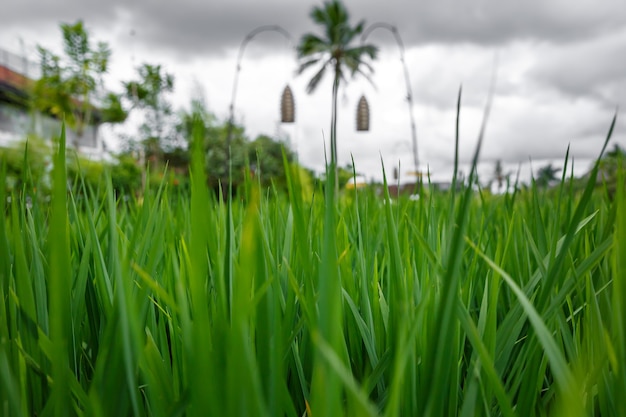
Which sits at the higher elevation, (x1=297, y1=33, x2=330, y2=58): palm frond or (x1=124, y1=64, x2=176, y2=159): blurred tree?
(x1=297, y1=33, x2=330, y2=58): palm frond

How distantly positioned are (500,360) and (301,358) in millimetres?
158

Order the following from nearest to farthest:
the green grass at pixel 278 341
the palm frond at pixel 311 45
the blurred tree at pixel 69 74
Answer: the green grass at pixel 278 341
the blurred tree at pixel 69 74
the palm frond at pixel 311 45

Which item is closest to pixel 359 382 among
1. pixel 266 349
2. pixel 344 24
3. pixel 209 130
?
pixel 266 349

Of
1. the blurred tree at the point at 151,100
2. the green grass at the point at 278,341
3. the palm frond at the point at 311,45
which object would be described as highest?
the palm frond at the point at 311,45

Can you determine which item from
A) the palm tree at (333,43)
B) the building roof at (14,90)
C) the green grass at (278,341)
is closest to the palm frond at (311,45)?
the palm tree at (333,43)

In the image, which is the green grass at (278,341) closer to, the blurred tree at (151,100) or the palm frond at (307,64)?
the blurred tree at (151,100)

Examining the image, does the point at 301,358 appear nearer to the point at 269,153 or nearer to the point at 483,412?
the point at 483,412

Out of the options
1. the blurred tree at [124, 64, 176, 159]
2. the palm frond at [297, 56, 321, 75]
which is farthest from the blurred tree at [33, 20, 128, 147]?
the palm frond at [297, 56, 321, 75]

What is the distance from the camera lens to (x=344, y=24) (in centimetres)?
2547

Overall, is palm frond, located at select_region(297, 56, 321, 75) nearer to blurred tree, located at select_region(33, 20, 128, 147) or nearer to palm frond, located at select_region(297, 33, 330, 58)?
palm frond, located at select_region(297, 33, 330, 58)

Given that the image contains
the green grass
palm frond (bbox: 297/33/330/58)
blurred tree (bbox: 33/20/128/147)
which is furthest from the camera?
palm frond (bbox: 297/33/330/58)

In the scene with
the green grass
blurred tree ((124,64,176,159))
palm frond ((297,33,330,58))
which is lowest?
the green grass

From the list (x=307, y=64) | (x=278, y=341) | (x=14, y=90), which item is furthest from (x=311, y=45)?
(x=278, y=341)

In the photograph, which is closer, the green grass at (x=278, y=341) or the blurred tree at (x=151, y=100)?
the green grass at (x=278, y=341)
